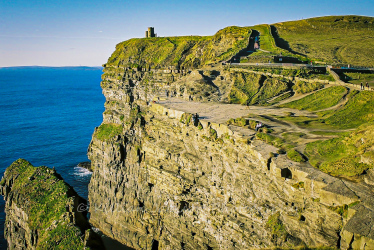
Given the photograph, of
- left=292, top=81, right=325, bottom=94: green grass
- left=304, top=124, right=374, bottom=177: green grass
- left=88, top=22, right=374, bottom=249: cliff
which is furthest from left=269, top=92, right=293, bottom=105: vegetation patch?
left=304, top=124, right=374, bottom=177: green grass

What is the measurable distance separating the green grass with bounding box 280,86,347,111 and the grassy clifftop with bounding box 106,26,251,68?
65.3 ft

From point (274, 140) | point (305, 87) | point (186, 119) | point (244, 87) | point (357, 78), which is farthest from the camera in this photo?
point (244, 87)

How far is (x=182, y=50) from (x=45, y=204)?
144 ft

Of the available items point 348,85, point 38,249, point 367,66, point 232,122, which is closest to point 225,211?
point 232,122

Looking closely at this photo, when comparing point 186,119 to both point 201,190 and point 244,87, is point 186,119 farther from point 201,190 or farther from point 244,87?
point 244,87

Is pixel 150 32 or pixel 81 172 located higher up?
pixel 150 32

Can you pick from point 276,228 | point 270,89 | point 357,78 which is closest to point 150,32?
point 270,89

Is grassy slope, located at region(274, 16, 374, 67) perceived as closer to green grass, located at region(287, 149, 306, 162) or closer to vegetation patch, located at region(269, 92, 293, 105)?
vegetation patch, located at region(269, 92, 293, 105)

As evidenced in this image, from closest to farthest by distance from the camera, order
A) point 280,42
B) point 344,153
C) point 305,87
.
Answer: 1. point 344,153
2. point 305,87
3. point 280,42

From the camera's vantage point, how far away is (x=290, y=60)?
55.0m

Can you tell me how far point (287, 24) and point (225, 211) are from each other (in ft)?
185

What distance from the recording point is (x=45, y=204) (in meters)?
31.9

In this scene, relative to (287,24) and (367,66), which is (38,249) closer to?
(367,66)

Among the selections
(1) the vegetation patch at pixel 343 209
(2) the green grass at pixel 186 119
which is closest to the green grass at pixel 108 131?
(2) the green grass at pixel 186 119
